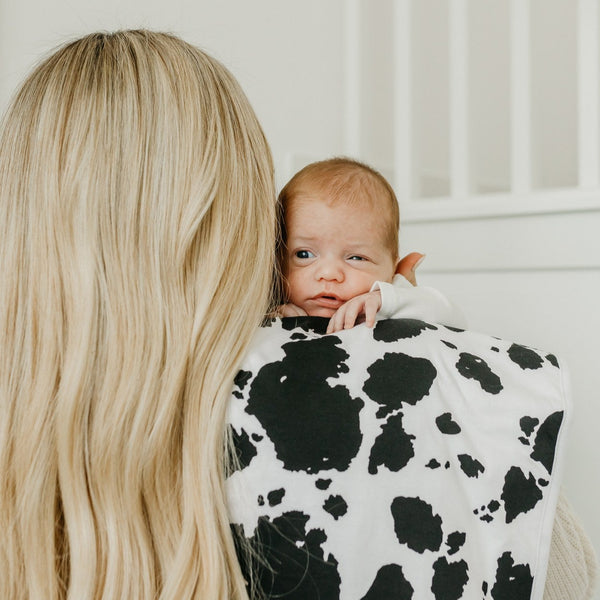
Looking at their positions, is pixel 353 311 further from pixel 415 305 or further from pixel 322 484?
pixel 322 484

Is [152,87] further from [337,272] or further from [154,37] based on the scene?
[337,272]

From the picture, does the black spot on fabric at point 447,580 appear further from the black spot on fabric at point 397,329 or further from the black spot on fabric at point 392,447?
the black spot on fabric at point 397,329

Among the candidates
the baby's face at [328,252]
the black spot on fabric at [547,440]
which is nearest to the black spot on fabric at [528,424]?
the black spot on fabric at [547,440]

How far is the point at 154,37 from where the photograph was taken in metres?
0.89

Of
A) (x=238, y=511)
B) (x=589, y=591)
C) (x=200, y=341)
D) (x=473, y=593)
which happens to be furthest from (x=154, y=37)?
(x=589, y=591)

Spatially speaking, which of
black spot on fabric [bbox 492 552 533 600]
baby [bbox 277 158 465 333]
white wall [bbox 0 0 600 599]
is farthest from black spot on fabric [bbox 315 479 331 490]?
white wall [bbox 0 0 600 599]

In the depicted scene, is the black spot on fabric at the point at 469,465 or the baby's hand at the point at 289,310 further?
the baby's hand at the point at 289,310

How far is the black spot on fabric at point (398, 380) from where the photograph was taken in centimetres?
80

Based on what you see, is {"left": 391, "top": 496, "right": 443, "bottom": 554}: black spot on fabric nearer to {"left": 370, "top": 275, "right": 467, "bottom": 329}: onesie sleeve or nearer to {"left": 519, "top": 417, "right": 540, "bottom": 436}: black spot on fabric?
{"left": 519, "top": 417, "right": 540, "bottom": 436}: black spot on fabric

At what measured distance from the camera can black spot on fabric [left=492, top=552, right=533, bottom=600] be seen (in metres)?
0.84

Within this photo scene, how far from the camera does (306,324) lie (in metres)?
0.87

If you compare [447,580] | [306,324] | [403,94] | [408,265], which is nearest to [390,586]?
[447,580]

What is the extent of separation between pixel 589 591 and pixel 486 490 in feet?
0.95

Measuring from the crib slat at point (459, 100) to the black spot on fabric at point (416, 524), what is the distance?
3.12 feet
